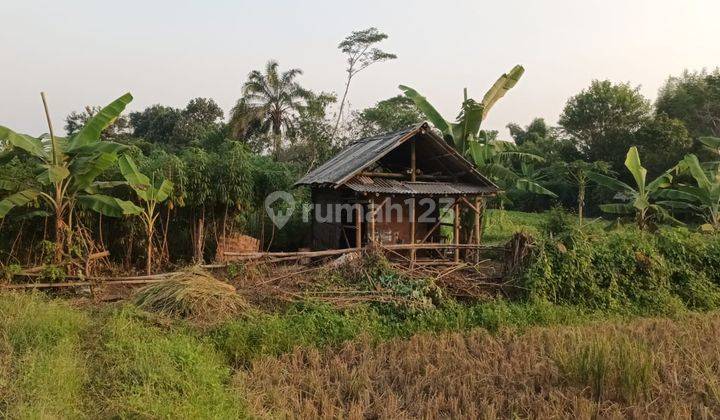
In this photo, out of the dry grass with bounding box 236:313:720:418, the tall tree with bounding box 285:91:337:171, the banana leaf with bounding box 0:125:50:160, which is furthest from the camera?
the tall tree with bounding box 285:91:337:171

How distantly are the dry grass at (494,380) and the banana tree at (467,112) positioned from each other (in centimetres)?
706

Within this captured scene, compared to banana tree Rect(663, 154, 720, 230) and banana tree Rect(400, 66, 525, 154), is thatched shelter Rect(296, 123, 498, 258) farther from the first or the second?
banana tree Rect(663, 154, 720, 230)

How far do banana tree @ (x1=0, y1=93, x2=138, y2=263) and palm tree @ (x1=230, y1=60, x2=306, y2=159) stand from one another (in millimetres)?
13875

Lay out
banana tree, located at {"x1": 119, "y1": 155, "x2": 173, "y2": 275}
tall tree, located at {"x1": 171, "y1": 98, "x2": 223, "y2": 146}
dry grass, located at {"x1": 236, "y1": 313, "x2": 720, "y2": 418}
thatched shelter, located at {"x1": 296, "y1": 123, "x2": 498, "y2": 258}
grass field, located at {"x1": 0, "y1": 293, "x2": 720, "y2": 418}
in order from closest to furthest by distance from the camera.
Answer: grass field, located at {"x1": 0, "y1": 293, "x2": 720, "y2": 418}, dry grass, located at {"x1": 236, "y1": 313, "x2": 720, "y2": 418}, banana tree, located at {"x1": 119, "y1": 155, "x2": 173, "y2": 275}, thatched shelter, located at {"x1": 296, "y1": 123, "x2": 498, "y2": 258}, tall tree, located at {"x1": 171, "y1": 98, "x2": 223, "y2": 146}

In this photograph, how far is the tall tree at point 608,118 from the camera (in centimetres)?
2784

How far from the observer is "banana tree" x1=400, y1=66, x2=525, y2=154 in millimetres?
12297

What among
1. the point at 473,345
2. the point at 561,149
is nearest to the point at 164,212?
the point at 473,345

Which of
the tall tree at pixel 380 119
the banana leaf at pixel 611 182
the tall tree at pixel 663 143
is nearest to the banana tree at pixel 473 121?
the banana leaf at pixel 611 182

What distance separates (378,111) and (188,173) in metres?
14.9

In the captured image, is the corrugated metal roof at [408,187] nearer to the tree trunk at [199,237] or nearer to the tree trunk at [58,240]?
the tree trunk at [199,237]

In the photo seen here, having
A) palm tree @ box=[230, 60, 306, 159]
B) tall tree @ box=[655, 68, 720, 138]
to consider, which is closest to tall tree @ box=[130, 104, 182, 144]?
palm tree @ box=[230, 60, 306, 159]

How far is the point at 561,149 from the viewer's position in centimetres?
3003

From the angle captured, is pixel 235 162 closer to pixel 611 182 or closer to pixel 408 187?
pixel 408 187

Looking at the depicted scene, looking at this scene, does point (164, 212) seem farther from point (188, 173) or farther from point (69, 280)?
point (69, 280)
